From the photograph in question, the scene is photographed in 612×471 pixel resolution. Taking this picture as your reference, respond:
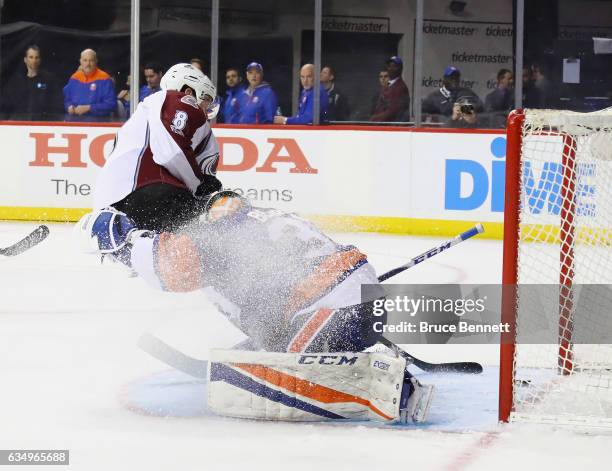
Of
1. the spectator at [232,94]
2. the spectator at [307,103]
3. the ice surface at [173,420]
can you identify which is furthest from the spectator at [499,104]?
the ice surface at [173,420]

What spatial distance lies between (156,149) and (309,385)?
2.63ft

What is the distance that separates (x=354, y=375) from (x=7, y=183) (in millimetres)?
5608

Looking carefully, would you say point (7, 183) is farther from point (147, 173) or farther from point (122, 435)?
point (122, 435)

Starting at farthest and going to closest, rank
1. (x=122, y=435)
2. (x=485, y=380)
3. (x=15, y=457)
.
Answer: (x=485, y=380) < (x=122, y=435) < (x=15, y=457)

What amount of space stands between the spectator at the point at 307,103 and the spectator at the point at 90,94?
1162 mm

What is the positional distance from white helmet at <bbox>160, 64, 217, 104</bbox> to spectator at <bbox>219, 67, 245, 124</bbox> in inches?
176

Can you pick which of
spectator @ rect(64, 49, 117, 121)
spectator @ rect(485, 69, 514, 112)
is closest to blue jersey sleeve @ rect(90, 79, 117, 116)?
spectator @ rect(64, 49, 117, 121)

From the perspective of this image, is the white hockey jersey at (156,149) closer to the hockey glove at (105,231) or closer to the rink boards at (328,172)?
the hockey glove at (105,231)

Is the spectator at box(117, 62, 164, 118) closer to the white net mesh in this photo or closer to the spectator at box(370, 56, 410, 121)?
A: the spectator at box(370, 56, 410, 121)

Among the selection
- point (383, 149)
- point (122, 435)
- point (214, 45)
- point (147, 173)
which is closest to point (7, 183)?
point (214, 45)

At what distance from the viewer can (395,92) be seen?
7.61 meters

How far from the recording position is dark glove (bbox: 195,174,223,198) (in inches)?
132

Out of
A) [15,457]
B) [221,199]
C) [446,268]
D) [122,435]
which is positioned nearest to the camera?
[15,457]

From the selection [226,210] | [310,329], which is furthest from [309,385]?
[226,210]
